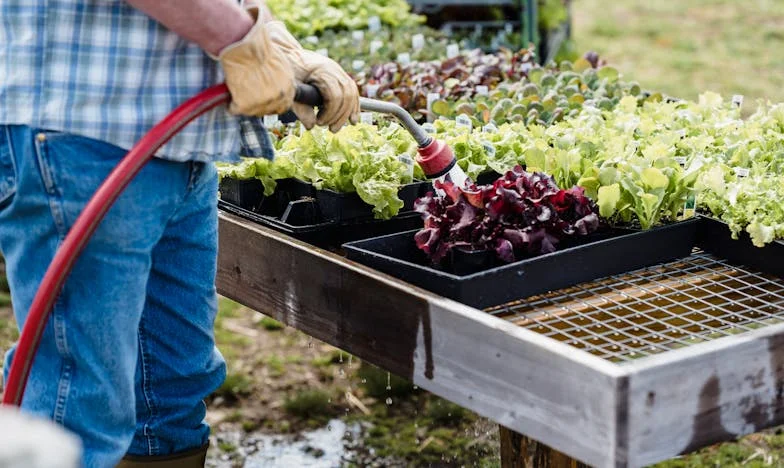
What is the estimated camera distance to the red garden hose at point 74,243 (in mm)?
1774

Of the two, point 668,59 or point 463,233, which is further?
point 668,59

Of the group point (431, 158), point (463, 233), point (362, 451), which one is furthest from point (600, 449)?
point (362, 451)

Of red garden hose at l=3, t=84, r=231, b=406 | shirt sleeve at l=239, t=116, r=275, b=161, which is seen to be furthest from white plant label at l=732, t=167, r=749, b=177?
red garden hose at l=3, t=84, r=231, b=406

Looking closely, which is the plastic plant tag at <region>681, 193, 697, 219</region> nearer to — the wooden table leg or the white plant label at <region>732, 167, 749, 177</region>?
the white plant label at <region>732, 167, 749, 177</region>

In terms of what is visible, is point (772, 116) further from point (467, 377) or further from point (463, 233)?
point (467, 377)

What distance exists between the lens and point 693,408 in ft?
6.25

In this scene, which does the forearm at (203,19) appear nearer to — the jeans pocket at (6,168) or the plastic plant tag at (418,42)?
the jeans pocket at (6,168)

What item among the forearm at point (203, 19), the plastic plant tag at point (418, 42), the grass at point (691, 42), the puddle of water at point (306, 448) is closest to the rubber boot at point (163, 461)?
the forearm at point (203, 19)

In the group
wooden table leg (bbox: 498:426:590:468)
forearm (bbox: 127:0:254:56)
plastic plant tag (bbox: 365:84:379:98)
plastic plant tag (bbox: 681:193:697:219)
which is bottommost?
wooden table leg (bbox: 498:426:590:468)

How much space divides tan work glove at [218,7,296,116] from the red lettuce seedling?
51 centimetres

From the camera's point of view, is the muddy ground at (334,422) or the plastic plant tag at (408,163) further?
the muddy ground at (334,422)

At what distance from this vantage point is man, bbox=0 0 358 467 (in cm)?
193

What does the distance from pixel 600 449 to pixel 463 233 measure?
65cm

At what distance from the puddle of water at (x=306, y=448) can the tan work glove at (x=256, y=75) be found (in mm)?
1898
